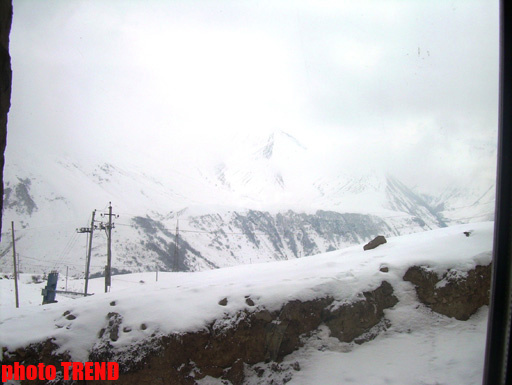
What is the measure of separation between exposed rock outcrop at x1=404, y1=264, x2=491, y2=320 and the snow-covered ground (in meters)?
0.18

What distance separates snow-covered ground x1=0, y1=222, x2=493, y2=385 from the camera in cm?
617

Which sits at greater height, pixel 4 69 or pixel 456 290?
pixel 4 69

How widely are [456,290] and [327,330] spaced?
3197 millimetres

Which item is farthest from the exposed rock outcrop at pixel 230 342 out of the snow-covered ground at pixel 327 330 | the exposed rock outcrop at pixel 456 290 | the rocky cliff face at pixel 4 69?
the rocky cliff face at pixel 4 69

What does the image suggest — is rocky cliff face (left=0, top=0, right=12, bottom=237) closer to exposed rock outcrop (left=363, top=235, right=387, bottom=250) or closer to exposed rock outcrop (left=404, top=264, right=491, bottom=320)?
exposed rock outcrop (left=404, top=264, right=491, bottom=320)

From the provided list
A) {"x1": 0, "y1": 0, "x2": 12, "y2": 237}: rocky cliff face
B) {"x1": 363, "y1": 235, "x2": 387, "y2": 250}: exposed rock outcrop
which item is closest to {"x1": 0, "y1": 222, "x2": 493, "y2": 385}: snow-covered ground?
{"x1": 363, "y1": 235, "x2": 387, "y2": 250}: exposed rock outcrop

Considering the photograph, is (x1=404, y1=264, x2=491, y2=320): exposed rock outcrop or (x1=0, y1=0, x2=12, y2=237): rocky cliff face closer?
(x1=0, y1=0, x2=12, y2=237): rocky cliff face

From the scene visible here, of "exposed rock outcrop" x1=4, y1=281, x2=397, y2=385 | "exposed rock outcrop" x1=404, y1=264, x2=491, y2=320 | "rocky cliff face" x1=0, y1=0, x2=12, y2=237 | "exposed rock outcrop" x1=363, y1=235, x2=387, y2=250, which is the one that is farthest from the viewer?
"exposed rock outcrop" x1=363, y1=235, x2=387, y2=250

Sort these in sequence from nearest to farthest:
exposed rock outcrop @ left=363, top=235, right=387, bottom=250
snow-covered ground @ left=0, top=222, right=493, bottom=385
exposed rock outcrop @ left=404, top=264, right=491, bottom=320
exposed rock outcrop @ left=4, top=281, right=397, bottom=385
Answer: snow-covered ground @ left=0, top=222, right=493, bottom=385, exposed rock outcrop @ left=4, top=281, right=397, bottom=385, exposed rock outcrop @ left=404, top=264, right=491, bottom=320, exposed rock outcrop @ left=363, top=235, right=387, bottom=250

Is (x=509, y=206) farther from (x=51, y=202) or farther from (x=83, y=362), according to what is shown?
(x=51, y=202)

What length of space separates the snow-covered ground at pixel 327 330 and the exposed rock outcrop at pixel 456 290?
18 cm

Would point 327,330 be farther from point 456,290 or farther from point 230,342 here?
point 456,290

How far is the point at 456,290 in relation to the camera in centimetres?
802

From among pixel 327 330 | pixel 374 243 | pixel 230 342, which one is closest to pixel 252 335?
pixel 230 342
